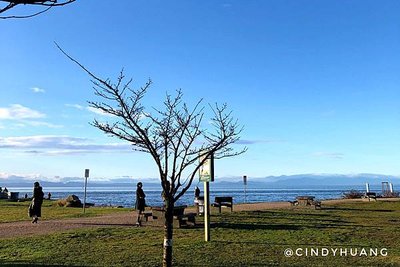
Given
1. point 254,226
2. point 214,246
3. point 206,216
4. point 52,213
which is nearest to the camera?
point 214,246

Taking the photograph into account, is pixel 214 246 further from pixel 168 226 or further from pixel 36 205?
pixel 36 205

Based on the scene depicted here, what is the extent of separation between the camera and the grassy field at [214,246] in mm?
8609

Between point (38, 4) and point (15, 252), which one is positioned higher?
point (38, 4)

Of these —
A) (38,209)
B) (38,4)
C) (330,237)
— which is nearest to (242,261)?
(330,237)

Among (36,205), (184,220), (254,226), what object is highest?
(36,205)

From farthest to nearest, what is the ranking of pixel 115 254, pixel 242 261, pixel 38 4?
pixel 115 254, pixel 242 261, pixel 38 4

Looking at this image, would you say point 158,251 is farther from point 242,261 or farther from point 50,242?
point 50,242

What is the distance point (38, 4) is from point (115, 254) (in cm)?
756

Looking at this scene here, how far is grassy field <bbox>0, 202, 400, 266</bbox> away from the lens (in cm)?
861

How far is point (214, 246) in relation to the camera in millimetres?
10438

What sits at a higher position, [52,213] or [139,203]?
[139,203]

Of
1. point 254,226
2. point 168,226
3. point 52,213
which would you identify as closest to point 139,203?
point 254,226

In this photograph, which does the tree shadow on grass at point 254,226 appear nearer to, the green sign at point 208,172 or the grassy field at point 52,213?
the green sign at point 208,172

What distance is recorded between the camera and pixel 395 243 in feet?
35.2
